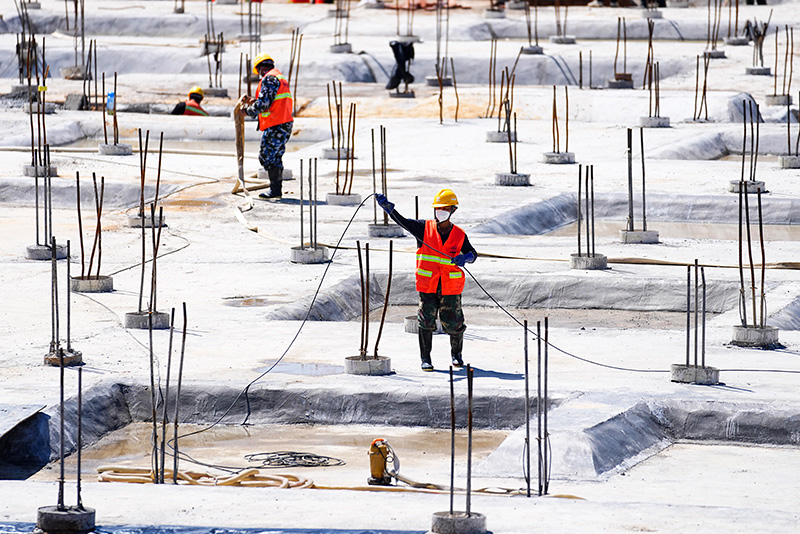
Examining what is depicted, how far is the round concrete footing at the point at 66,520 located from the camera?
602 cm

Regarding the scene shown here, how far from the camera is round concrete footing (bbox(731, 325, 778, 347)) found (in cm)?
1024

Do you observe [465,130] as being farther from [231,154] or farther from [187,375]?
[187,375]

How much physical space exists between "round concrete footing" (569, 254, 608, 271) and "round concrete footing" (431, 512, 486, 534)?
7.50 meters

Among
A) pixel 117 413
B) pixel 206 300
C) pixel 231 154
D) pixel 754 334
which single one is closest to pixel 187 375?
pixel 117 413

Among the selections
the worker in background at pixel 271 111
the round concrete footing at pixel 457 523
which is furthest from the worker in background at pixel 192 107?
the round concrete footing at pixel 457 523

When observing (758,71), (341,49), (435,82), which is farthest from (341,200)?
(341,49)

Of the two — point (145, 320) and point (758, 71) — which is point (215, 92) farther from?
point (145, 320)

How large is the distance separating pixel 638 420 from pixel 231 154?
45.0ft

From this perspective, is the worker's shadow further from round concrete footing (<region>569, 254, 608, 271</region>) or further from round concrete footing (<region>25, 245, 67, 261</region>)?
round concrete footing (<region>25, 245, 67, 261</region>)

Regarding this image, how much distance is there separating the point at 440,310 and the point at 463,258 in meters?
0.46

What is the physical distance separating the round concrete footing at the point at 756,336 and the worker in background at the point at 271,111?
770 centimetres

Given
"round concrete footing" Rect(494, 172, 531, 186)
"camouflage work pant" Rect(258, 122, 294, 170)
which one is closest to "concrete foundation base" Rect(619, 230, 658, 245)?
"round concrete footing" Rect(494, 172, 531, 186)

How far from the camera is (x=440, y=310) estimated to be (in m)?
9.73

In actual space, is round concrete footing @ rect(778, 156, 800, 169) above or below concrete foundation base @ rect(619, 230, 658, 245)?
above
